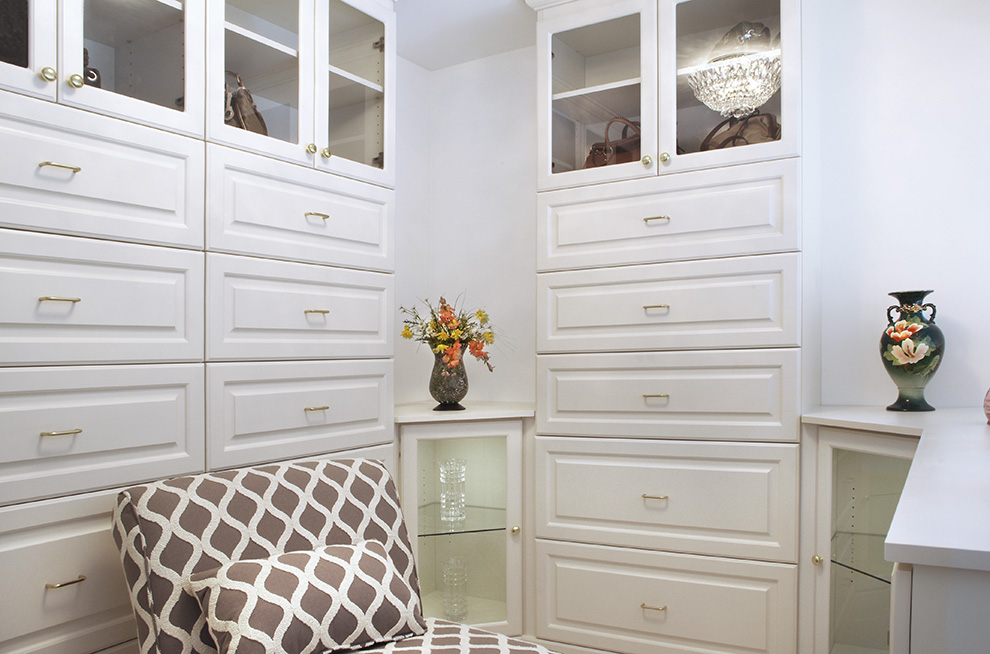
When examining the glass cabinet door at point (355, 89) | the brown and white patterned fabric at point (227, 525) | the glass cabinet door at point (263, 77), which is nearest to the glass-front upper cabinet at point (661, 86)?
the glass cabinet door at point (355, 89)

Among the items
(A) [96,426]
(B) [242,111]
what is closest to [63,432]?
(A) [96,426]

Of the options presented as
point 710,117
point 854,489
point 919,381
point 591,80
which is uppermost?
point 591,80

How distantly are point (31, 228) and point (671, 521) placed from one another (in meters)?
1.96

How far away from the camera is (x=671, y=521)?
7.48ft

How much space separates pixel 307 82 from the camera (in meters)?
2.10

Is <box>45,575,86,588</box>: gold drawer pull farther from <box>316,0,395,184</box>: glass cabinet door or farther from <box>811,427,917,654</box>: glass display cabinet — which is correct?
<box>811,427,917,654</box>: glass display cabinet

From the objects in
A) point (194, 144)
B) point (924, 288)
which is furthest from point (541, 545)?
point (194, 144)

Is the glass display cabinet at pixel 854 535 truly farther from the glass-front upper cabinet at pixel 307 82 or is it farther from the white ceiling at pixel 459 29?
the white ceiling at pixel 459 29

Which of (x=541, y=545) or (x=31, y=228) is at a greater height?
(x=31, y=228)

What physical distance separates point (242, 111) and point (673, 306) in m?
1.44

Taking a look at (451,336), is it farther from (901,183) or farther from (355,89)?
(901,183)

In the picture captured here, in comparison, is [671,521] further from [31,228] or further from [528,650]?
[31,228]

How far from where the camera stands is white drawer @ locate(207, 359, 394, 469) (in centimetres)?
187

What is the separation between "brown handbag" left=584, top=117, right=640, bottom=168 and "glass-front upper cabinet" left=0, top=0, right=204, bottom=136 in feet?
4.19
